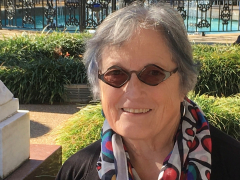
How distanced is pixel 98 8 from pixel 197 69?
12.0m

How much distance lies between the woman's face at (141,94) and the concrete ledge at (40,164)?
1460 millimetres

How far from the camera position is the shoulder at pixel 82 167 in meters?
2.17

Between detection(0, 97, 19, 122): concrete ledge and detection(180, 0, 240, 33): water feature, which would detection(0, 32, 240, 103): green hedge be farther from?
detection(180, 0, 240, 33): water feature

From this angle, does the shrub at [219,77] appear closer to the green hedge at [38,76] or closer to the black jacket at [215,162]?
the green hedge at [38,76]

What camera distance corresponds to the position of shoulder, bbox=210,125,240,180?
1979mm

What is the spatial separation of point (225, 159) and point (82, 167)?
0.72 metres

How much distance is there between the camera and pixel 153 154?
2141mm

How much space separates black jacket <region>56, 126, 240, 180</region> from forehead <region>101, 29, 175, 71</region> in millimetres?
462

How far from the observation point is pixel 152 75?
6.47 feet

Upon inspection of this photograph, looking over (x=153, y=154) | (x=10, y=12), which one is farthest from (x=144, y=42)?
(x=10, y=12)

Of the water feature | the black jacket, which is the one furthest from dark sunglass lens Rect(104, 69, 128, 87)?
the water feature

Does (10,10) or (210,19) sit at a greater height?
(10,10)

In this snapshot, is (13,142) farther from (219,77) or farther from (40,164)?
(219,77)

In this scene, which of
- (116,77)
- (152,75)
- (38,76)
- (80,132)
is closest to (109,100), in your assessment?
(116,77)
